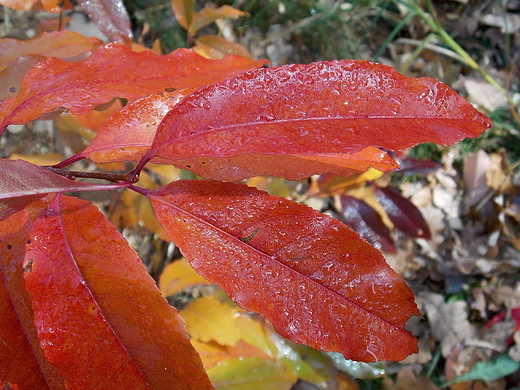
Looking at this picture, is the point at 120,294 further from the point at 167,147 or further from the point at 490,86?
the point at 490,86

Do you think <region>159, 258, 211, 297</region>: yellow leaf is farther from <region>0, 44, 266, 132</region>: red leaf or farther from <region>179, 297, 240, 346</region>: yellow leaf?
<region>0, 44, 266, 132</region>: red leaf

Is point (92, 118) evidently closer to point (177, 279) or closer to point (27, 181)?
point (177, 279)

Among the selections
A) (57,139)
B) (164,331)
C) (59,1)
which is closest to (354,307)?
(164,331)

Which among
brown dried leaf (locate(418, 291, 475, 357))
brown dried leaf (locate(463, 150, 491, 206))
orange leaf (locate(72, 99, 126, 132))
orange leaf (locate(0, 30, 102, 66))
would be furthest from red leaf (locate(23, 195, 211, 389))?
brown dried leaf (locate(463, 150, 491, 206))

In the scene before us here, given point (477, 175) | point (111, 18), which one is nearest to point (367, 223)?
point (477, 175)

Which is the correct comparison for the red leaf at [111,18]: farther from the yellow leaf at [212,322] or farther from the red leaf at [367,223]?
the red leaf at [367,223]

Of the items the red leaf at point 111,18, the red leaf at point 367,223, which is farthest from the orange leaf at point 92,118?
the red leaf at point 367,223
